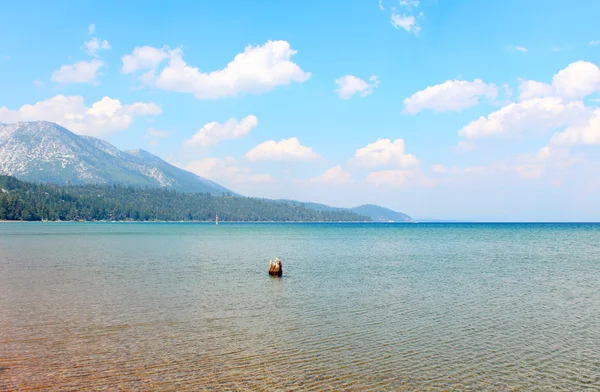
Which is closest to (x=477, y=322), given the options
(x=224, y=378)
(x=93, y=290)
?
(x=224, y=378)

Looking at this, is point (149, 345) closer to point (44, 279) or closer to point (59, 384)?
point (59, 384)

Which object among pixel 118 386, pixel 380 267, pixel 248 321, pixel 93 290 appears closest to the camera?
pixel 118 386

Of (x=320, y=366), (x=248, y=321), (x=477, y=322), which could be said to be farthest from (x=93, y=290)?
(x=477, y=322)

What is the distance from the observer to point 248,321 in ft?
80.6

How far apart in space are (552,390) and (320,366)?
7833 millimetres

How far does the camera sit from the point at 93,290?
34.1m

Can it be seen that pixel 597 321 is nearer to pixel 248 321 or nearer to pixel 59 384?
pixel 248 321

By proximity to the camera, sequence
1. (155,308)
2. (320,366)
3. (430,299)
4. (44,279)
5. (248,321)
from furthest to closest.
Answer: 1. (44,279)
2. (430,299)
3. (155,308)
4. (248,321)
5. (320,366)

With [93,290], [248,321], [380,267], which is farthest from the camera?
[380,267]

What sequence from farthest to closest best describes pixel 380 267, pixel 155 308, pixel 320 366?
1. pixel 380 267
2. pixel 155 308
3. pixel 320 366

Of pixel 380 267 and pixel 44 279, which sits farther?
pixel 380 267

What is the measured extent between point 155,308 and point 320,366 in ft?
46.9

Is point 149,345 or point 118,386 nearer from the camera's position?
point 118,386

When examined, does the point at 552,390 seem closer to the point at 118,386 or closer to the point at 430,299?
the point at 118,386
